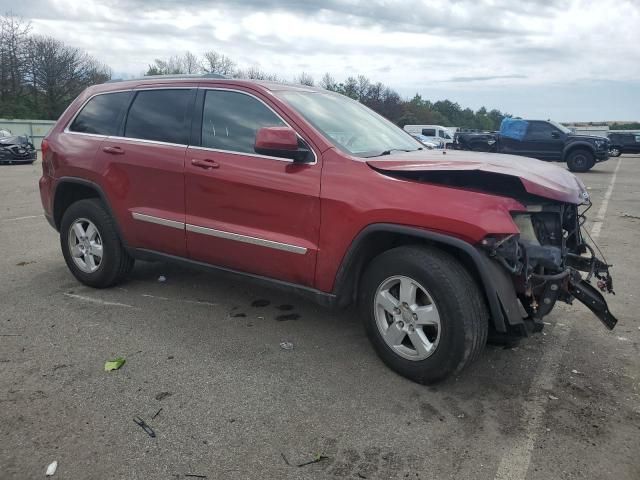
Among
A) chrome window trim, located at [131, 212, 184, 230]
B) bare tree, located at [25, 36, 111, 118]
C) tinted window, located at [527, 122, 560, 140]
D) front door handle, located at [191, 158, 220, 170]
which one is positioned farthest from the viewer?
bare tree, located at [25, 36, 111, 118]

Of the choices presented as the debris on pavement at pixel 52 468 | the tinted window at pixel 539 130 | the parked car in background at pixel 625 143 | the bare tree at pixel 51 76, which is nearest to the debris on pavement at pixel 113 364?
the debris on pavement at pixel 52 468

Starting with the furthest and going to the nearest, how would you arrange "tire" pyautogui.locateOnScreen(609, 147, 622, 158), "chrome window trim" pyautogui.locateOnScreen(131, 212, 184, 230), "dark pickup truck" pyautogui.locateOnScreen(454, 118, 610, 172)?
"tire" pyautogui.locateOnScreen(609, 147, 622, 158) < "dark pickup truck" pyautogui.locateOnScreen(454, 118, 610, 172) < "chrome window trim" pyautogui.locateOnScreen(131, 212, 184, 230)

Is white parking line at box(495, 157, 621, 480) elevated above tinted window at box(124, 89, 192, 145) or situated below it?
below

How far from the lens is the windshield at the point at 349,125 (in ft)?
12.8

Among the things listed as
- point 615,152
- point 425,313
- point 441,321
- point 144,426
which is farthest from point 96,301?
point 615,152

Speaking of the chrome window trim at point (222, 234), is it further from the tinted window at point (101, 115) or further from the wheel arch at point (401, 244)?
the tinted window at point (101, 115)

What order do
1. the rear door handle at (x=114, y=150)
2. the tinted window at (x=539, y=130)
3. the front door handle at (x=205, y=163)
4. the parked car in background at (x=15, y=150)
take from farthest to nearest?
the tinted window at (x=539, y=130), the parked car in background at (x=15, y=150), the rear door handle at (x=114, y=150), the front door handle at (x=205, y=163)

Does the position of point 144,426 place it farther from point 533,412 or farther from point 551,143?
point 551,143

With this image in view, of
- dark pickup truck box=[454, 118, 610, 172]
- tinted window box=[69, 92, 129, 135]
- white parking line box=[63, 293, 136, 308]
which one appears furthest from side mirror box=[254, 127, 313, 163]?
dark pickup truck box=[454, 118, 610, 172]

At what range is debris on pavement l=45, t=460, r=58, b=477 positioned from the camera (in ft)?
8.36

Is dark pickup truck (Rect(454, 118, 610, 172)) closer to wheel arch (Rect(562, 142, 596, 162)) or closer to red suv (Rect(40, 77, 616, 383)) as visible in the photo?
wheel arch (Rect(562, 142, 596, 162))

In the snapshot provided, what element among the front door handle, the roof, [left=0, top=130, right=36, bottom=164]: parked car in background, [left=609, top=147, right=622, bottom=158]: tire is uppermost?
the roof

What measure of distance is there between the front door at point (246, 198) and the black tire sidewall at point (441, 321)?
475mm

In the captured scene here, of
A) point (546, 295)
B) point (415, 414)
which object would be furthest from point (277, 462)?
point (546, 295)
